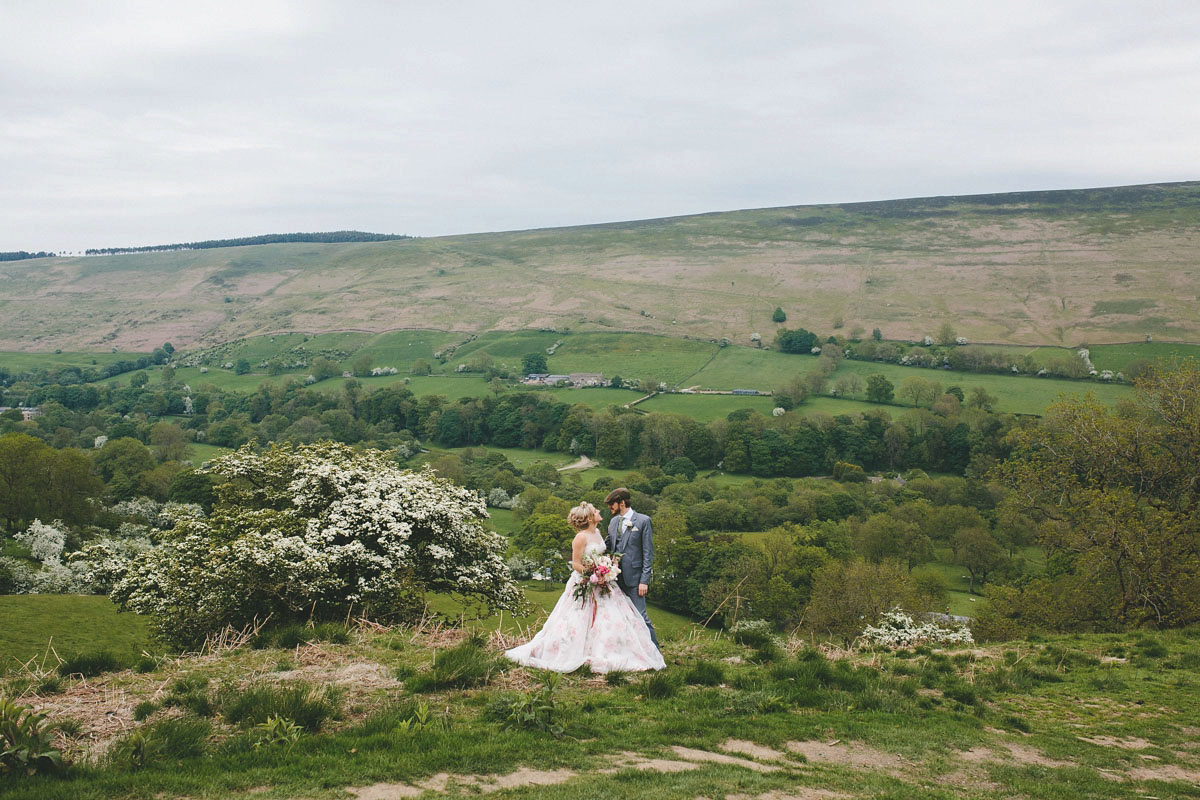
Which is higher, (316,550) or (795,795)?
(795,795)

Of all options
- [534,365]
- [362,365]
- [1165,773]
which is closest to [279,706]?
[1165,773]

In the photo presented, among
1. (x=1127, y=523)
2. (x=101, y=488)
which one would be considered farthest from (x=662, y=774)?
(x=101, y=488)

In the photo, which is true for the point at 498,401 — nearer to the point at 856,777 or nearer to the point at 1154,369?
the point at 1154,369

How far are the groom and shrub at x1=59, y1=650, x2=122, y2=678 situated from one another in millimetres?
7811

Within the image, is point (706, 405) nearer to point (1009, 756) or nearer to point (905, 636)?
point (905, 636)

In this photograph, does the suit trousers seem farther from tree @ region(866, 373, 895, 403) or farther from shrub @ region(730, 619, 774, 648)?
tree @ region(866, 373, 895, 403)

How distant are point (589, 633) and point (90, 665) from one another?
7404 mm

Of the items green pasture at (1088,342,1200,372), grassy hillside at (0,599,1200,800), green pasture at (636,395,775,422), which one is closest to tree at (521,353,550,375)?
green pasture at (636,395,775,422)

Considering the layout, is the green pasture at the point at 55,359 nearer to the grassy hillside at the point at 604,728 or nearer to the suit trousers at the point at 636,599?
the grassy hillside at the point at 604,728

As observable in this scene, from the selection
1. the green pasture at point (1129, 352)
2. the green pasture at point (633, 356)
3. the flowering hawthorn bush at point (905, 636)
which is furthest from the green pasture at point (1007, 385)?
the flowering hawthorn bush at point (905, 636)

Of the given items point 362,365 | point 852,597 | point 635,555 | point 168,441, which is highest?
point 635,555

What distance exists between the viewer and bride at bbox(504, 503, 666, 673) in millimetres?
11398

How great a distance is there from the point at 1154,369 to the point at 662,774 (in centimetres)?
2552

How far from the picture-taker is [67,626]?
98.0 ft
